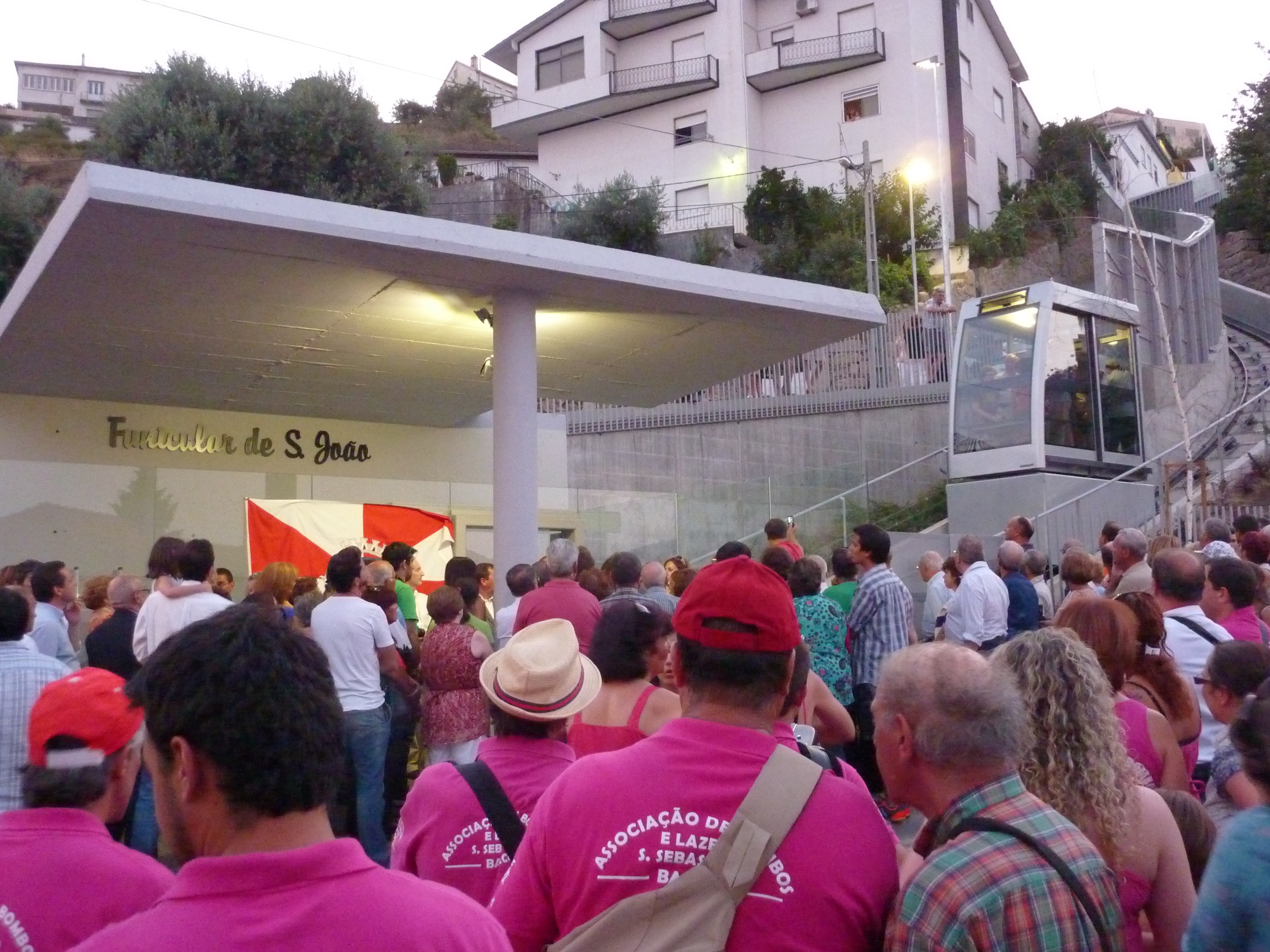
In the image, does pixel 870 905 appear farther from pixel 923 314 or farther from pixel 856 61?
pixel 856 61

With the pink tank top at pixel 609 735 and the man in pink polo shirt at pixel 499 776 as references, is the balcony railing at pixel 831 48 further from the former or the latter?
the man in pink polo shirt at pixel 499 776

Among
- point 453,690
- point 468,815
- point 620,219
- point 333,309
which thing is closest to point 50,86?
point 620,219

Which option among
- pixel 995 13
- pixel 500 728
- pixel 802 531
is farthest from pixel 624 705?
pixel 995 13

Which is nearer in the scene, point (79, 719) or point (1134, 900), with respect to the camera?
point (79, 719)

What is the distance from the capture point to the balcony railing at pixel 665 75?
145ft

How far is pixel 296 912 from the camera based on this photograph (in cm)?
171

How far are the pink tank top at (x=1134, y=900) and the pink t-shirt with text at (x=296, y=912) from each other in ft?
6.15

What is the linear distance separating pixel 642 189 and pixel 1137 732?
39044mm

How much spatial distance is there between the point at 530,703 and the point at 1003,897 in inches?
63.4

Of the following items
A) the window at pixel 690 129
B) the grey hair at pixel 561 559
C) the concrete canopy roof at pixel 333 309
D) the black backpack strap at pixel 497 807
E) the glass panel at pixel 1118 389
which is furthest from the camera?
the window at pixel 690 129

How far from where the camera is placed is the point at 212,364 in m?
12.6

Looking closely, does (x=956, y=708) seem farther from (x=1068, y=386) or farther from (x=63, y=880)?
(x=1068, y=386)

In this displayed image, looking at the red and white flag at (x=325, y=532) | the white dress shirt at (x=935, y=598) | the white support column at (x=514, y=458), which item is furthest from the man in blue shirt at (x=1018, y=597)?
the red and white flag at (x=325, y=532)

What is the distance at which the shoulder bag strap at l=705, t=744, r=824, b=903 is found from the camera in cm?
230
